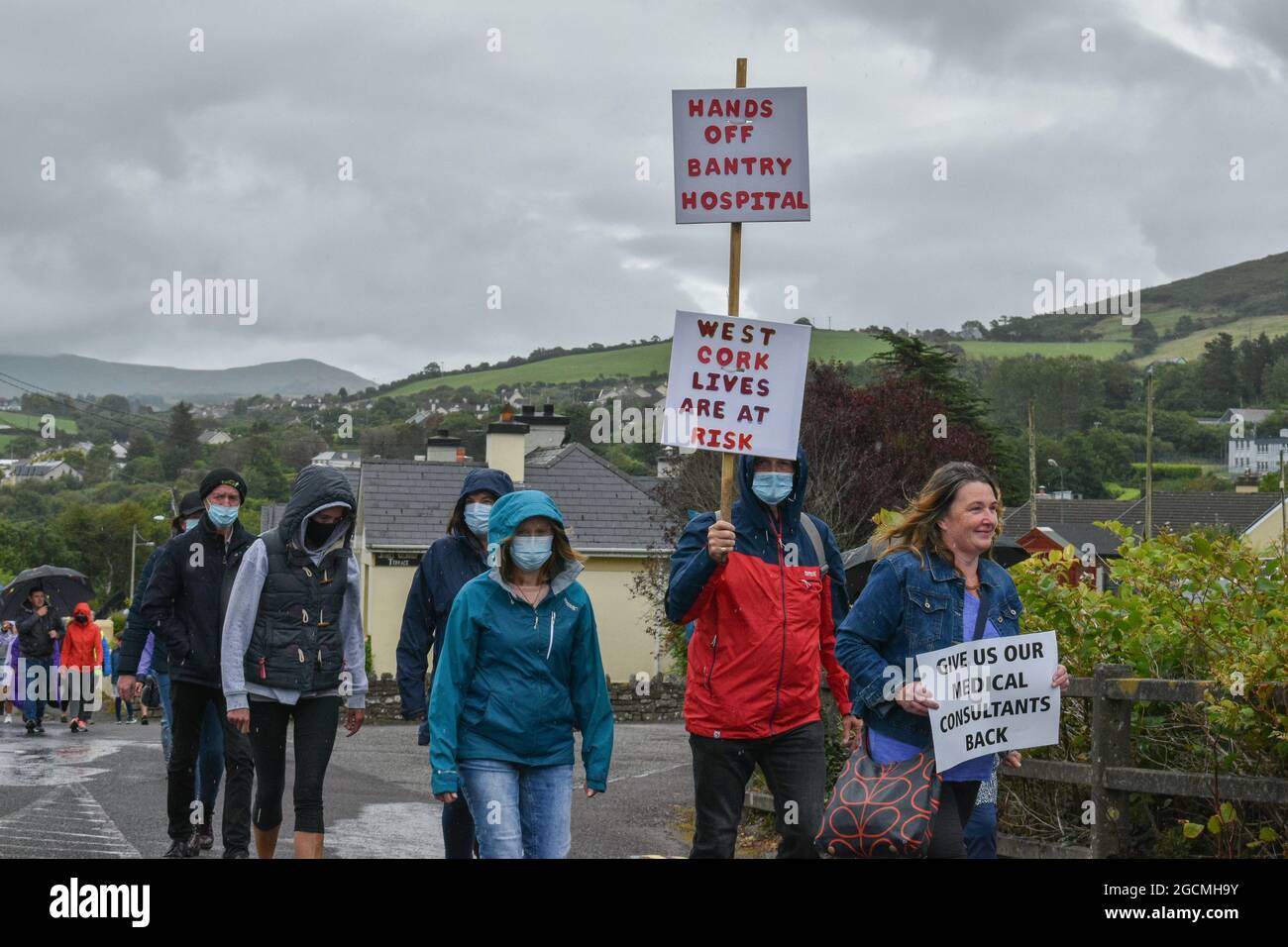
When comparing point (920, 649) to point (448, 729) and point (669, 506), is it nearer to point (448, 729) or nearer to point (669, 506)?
point (448, 729)

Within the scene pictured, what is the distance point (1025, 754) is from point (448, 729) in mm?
3982

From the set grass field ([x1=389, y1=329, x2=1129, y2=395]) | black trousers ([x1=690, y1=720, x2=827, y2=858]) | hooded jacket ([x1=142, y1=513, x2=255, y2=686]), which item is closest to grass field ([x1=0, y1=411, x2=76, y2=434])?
grass field ([x1=389, y1=329, x2=1129, y2=395])

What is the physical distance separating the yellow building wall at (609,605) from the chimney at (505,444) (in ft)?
10.8

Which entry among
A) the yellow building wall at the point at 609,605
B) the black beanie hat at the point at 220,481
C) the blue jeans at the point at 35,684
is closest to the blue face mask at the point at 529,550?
the black beanie hat at the point at 220,481

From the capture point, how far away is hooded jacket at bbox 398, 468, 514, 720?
8.40 meters

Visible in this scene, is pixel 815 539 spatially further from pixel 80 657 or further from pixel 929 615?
pixel 80 657

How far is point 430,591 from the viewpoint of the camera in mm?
8484

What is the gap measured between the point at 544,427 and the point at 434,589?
4493 cm

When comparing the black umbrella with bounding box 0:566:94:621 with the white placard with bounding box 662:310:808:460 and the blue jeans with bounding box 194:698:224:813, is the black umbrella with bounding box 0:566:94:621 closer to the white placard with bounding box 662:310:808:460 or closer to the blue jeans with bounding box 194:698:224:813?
the blue jeans with bounding box 194:698:224:813

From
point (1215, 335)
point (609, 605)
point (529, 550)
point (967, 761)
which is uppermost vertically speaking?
point (1215, 335)

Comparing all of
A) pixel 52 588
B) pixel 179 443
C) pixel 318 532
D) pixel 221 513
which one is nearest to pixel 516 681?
pixel 318 532

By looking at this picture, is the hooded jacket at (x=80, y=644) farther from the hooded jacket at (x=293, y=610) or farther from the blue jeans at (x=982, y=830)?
the blue jeans at (x=982, y=830)

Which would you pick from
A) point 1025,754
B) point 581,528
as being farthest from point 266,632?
point 581,528

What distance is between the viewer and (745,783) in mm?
6758
